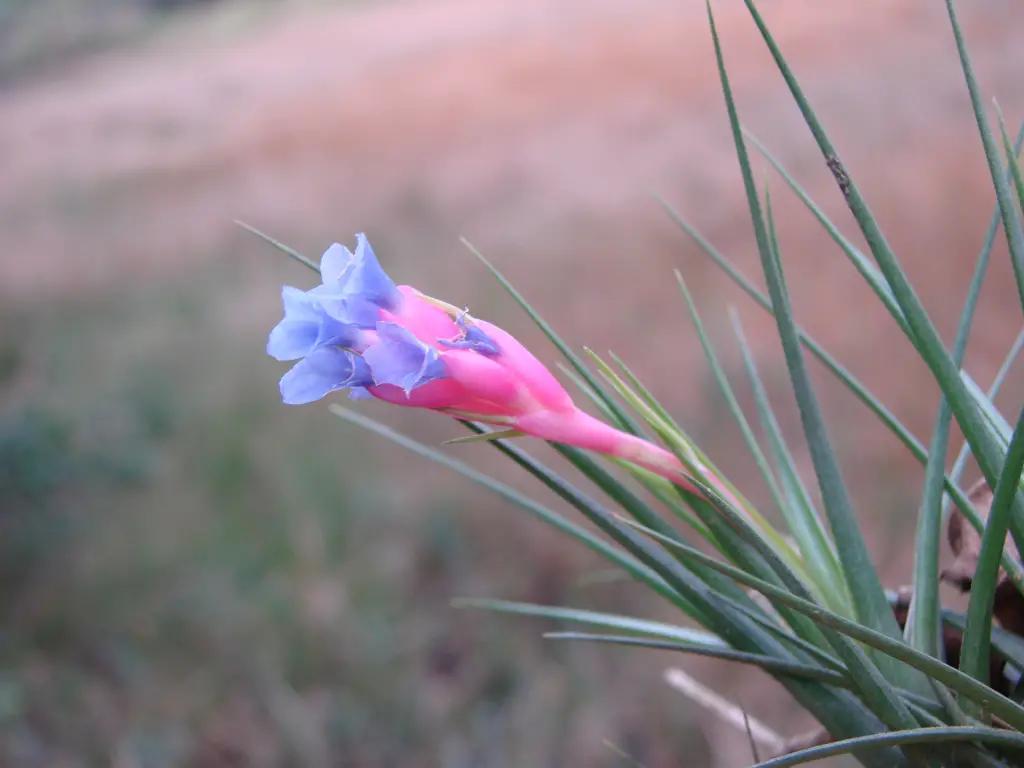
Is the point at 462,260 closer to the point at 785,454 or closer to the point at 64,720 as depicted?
the point at 64,720

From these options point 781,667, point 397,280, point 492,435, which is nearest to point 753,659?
point 781,667

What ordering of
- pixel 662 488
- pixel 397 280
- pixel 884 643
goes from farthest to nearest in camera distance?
1. pixel 397 280
2. pixel 662 488
3. pixel 884 643

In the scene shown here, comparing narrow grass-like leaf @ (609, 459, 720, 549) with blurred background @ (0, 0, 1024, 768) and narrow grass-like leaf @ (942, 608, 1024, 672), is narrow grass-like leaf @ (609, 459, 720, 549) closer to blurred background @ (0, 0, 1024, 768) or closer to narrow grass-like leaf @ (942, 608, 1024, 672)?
narrow grass-like leaf @ (942, 608, 1024, 672)

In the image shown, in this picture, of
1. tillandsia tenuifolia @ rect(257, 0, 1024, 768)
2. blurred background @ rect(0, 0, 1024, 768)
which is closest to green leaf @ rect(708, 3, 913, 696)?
tillandsia tenuifolia @ rect(257, 0, 1024, 768)

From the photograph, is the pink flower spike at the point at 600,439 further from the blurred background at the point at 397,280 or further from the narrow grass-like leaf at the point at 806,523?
the blurred background at the point at 397,280

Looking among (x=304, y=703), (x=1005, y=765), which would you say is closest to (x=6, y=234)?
(x=304, y=703)

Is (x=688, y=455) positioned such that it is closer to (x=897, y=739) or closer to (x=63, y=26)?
(x=897, y=739)
